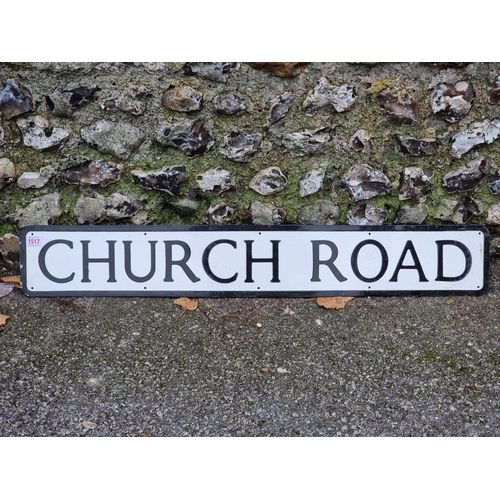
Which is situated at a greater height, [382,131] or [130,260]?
[382,131]

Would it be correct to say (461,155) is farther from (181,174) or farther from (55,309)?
(55,309)

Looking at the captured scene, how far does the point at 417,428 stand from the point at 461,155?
105 cm

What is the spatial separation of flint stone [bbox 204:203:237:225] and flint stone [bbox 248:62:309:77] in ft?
1.72

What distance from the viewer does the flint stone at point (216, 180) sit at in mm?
2141

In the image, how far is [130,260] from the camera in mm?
2172

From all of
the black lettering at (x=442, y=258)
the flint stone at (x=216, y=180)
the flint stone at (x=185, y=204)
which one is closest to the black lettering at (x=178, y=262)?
the flint stone at (x=185, y=204)

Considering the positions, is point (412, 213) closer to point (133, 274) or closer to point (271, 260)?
point (271, 260)

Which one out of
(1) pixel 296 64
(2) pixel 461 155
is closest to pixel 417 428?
(2) pixel 461 155

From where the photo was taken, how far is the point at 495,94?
2.07 metres

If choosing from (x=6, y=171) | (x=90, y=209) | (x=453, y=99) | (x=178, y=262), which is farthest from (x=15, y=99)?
(x=453, y=99)

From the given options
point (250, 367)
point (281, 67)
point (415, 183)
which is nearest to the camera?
point (250, 367)

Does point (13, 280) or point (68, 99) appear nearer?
point (68, 99)

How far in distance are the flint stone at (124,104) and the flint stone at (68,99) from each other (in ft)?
Answer: 0.21

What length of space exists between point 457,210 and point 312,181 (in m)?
0.59
